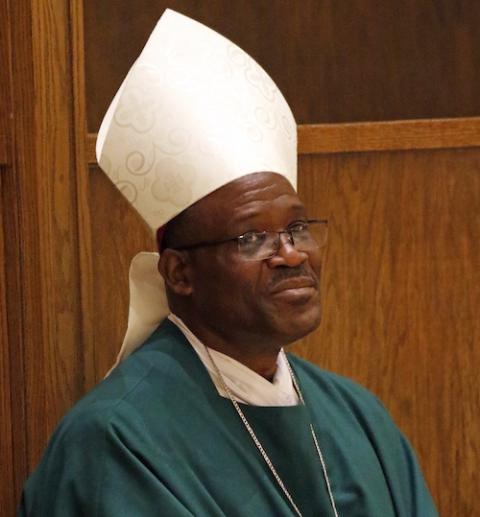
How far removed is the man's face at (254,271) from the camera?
193 cm

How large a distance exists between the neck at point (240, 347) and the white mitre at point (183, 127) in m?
0.18

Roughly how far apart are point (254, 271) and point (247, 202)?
0.10m

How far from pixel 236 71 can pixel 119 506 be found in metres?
0.72

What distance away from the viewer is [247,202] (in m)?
1.94

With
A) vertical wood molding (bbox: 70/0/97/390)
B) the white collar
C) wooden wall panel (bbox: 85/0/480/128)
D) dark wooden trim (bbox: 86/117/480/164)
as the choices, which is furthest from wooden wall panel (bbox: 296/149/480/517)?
the white collar

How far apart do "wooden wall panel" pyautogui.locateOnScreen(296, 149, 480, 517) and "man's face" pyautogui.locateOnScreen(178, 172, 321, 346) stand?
0.65 meters

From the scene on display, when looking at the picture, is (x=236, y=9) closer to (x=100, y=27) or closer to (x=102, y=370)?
(x=100, y=27)

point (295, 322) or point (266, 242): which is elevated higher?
point (266, 242)

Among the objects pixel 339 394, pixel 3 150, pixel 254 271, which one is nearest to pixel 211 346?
pixel 254 271

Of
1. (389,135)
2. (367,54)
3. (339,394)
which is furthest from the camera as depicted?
(367,54)

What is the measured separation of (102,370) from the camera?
242cm

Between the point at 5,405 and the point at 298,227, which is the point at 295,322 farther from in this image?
the point at 5,405

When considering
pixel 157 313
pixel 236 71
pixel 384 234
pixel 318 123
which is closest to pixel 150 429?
A: pixel 157 313

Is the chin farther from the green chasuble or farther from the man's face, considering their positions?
the green chasuble
